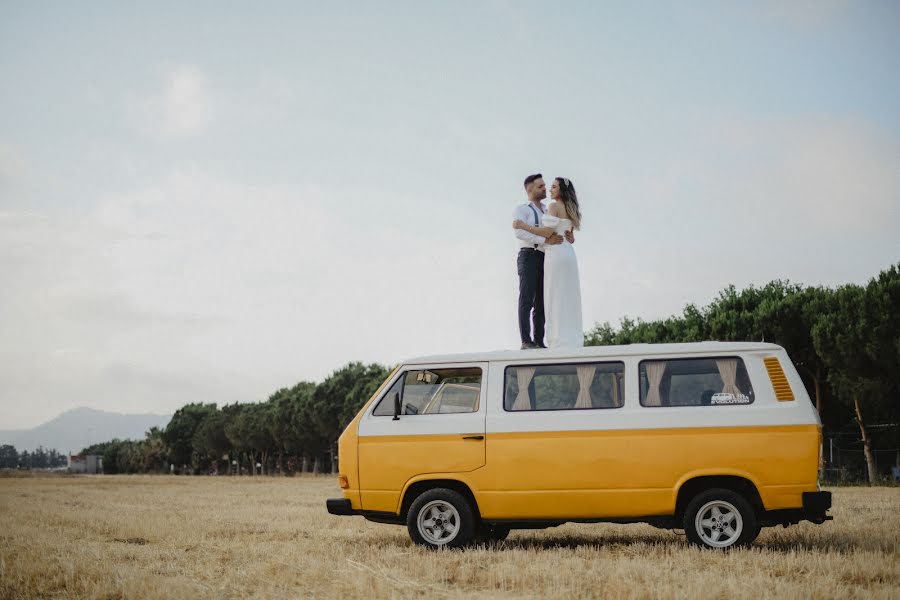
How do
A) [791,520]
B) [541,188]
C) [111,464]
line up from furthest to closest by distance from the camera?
[111,464]
[541,188]
[791,520]

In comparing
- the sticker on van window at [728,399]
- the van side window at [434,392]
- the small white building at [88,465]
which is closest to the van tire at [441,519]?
the van side window at [434,392]

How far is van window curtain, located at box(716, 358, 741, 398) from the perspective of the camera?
11.6 meters

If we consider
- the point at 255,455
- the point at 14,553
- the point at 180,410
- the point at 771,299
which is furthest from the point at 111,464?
the point at 14,553

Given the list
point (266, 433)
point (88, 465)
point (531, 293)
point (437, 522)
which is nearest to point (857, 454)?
point (531, 293)

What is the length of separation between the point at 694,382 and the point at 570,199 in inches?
153

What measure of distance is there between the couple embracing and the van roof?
1592 mm

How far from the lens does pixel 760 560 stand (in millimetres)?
10156

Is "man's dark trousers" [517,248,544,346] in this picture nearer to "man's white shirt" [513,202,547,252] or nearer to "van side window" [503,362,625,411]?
"man's white shirt" [513,202,547,252]

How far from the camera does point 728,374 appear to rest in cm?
1162

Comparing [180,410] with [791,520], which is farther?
[180,410]

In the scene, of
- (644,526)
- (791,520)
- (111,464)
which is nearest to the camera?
(791,520)

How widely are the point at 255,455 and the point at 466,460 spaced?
106 m

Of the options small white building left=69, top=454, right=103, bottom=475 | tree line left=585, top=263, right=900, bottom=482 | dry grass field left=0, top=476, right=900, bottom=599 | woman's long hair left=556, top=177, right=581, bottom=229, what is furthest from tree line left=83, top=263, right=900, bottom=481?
small white building left=69, top=454, right=103, bottom=475

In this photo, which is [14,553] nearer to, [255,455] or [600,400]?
[600,400]
